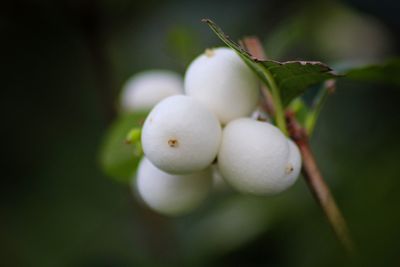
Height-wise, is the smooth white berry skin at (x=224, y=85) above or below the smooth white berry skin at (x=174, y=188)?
above

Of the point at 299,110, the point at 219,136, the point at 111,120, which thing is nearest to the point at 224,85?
the point at 219,136

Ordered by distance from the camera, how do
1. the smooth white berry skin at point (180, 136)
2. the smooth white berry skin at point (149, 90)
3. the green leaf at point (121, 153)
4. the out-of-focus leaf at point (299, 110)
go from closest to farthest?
1. the smooth white berry skin at point (180, 136)
2. the out-of-focus leaf at point (299, 110)
3. the green leaf at point (121, 153)
4. the smooth white berry skin at point (149, 90)

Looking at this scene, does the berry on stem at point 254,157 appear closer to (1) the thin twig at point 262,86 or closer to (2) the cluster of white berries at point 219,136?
(2) the cluster of white berries at point 219,136

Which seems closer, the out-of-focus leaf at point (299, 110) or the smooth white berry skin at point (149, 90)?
the out-of-focus leaf at point (299, 110)

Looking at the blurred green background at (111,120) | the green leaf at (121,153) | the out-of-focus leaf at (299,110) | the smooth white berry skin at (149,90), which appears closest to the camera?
the out-of-focus leaf at (299,110)

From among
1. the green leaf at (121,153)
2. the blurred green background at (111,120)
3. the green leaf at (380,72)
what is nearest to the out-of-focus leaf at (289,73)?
the green leaf at (380,72)

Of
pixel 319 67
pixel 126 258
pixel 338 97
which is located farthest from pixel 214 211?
pixel 319 67
